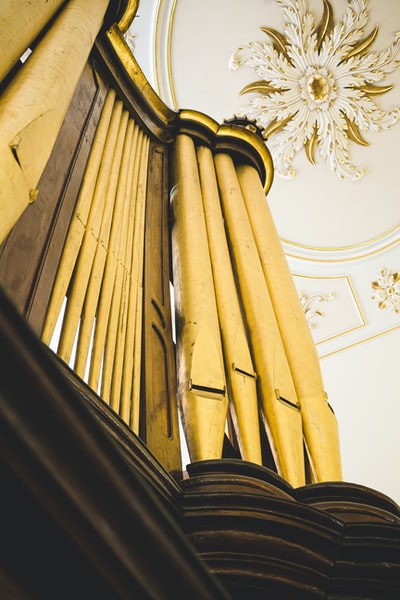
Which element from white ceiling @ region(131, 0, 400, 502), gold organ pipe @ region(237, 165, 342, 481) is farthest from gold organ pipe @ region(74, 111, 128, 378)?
white ceiling @ region(131, 0, 400, 502)

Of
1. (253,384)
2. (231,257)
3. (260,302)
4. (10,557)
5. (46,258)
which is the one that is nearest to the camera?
(10,557)

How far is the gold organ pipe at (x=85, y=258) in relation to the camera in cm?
104

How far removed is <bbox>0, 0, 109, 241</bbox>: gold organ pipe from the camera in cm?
85

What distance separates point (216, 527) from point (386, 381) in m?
4.20

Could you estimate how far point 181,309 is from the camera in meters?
1.54

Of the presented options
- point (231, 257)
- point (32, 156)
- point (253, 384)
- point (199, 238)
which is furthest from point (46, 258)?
point (231, 257)

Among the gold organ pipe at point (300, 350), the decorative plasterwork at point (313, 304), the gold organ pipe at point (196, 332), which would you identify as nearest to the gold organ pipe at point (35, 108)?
the gold organ pipe at point (196, 332)

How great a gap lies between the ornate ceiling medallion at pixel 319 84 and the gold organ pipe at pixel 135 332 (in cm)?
264

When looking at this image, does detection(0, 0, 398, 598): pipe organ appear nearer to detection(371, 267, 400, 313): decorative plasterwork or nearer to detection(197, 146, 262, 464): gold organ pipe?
detection(197, 146, 262, 464): gold organ pipe

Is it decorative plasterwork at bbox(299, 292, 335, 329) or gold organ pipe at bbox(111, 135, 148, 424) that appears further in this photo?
decorative plasterwork at bbox(299, 292, 335, 329)

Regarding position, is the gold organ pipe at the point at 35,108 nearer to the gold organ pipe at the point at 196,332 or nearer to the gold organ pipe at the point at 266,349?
the gold organ pipe at the point at 196,332

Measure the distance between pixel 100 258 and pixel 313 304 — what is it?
13.2 ft

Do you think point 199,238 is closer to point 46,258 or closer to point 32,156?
point 46,258

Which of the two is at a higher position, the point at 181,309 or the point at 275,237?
the point at 275,237
